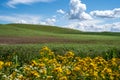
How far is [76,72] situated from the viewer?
24.5 feet

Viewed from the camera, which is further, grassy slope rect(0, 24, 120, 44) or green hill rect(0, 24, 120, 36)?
green hill rect(0, 24, 120, 36)

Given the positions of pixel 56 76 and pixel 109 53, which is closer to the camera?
pixel 56 76

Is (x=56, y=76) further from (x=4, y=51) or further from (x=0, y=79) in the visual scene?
(x=4, y=51)

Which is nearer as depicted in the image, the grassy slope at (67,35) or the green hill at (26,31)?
the grassy slope at (67,35)

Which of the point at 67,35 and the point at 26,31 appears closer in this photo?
the point at 67,35

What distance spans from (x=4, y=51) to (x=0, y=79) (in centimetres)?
1218

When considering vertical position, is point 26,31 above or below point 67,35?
above

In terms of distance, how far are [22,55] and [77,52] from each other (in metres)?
3.38

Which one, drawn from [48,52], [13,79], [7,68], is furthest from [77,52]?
[13,79]

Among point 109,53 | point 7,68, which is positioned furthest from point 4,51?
point 7,68

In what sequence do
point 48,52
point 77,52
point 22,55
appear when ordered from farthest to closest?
point 77,52 < point 22,55 < point 48,52

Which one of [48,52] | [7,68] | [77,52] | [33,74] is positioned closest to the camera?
[33,74]

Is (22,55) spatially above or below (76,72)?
below

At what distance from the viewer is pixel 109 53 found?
59.4ft
